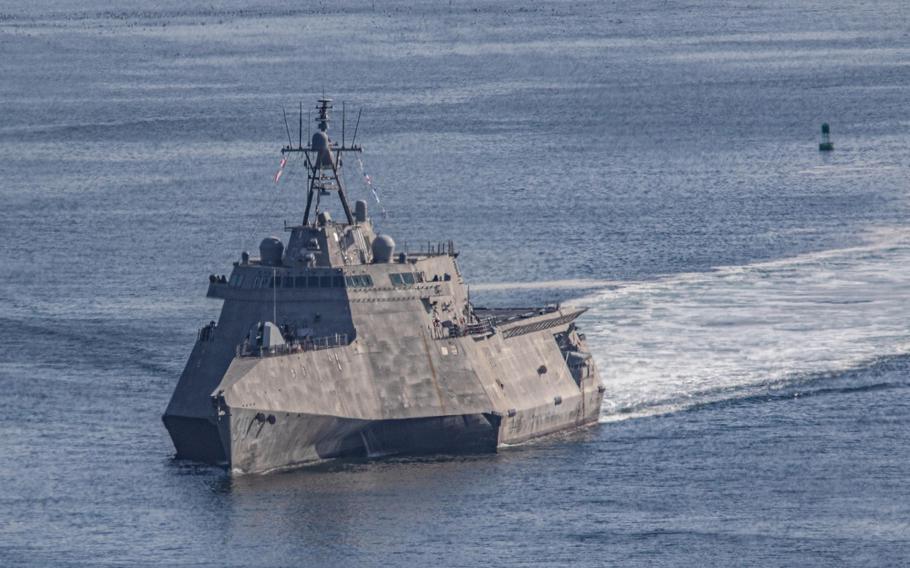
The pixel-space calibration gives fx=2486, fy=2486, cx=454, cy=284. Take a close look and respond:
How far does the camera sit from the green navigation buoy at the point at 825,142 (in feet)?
601

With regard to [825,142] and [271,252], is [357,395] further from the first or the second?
[825,142]

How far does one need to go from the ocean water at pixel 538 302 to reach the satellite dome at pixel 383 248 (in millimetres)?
8666

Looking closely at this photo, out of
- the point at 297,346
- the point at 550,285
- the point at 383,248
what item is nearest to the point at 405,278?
the point at 383,248

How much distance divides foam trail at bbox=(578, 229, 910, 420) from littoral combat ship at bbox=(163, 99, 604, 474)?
9.83m

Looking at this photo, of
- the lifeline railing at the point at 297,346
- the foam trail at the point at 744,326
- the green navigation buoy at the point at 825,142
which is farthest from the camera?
the green navigation buoy at the point at 825,142

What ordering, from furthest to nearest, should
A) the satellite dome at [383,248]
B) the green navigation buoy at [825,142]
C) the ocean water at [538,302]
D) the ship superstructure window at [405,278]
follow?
the green navigation buoy at [825,142]
the satellite dome at [383,248]
the ship superstructure window at [405,278]
the ocean water at [538,302]

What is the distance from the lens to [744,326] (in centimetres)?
11800

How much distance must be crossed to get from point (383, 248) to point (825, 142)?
9292cm

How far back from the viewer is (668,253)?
137250 mm

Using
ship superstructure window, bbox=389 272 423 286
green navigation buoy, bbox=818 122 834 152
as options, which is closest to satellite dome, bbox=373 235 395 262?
ship superstructure window, bbox=389 272 423 286

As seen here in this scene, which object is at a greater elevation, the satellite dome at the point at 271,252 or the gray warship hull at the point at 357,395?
the satellite dome at the point at 271,252

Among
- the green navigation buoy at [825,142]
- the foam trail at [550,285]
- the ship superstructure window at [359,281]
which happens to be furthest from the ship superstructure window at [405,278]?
the green navigation buoy at [825,142]

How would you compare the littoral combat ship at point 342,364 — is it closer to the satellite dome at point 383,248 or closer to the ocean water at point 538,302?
the satellite dome at point 383,248

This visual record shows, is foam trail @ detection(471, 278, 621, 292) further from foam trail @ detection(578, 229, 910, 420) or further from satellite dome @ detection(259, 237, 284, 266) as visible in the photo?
satellite dome @ detection(259, 237, 284, 266)
